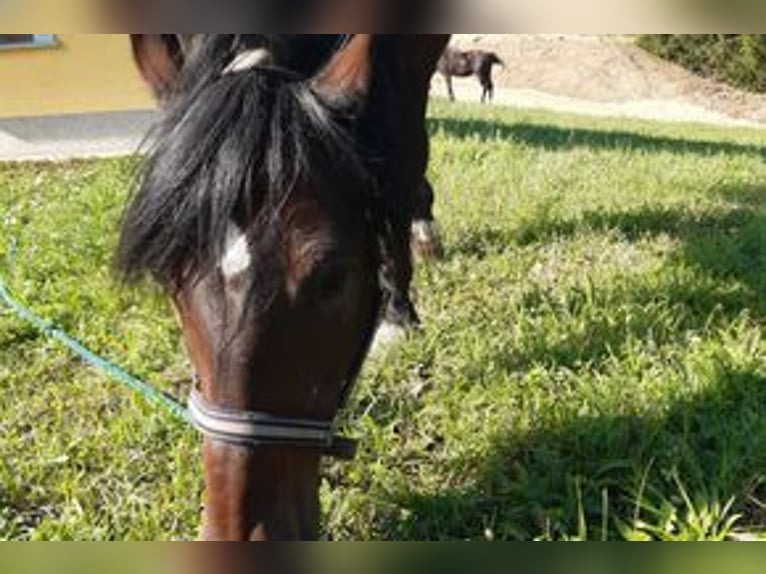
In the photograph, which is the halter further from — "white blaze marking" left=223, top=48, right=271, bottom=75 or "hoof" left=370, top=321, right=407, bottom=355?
"hoof" left=370, top=321, right=407, bottom=355

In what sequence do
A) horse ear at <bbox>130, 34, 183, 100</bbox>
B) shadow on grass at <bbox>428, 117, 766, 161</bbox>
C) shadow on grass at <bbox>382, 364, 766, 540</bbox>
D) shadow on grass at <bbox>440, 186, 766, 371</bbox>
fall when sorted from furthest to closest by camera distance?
shadow on grass at <bbox>428, 117, 766, 161</bbox> → shadow on grass at <bbox>440, 186, 766, 371</bbox> → shadow on grass at <bbox>382, 364, 766, 540</bbox> → horse ear at <bbox>130, 34, 183, 100</bbox>

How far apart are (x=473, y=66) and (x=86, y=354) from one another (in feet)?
73.2

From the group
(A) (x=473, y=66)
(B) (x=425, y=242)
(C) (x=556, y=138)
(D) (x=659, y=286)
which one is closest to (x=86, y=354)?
(B) (x=425, y=242)

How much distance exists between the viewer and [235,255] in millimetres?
1451

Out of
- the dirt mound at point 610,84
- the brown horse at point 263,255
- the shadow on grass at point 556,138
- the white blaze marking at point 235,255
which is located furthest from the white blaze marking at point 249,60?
the dirt mound at point 610,84

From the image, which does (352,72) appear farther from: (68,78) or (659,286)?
(68,78)

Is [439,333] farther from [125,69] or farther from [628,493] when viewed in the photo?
[125,69]

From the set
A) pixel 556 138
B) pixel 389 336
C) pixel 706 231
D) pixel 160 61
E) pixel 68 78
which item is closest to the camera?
pixel 160 61

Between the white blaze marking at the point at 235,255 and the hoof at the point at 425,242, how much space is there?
2527 millimetres

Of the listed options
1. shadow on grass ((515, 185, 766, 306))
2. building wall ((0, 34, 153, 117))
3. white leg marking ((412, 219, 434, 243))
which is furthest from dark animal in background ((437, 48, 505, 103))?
white leg marking ((412, 219, 434, 243))

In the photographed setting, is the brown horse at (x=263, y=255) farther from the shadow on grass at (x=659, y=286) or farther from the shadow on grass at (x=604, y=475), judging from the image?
the shadow on grass at (x=659, y=286)

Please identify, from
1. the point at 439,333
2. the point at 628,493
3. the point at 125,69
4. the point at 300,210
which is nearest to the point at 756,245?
the point at 439,333

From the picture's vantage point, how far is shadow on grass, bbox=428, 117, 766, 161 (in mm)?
8406

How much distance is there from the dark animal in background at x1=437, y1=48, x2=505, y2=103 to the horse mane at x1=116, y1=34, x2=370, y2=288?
21.8 m
